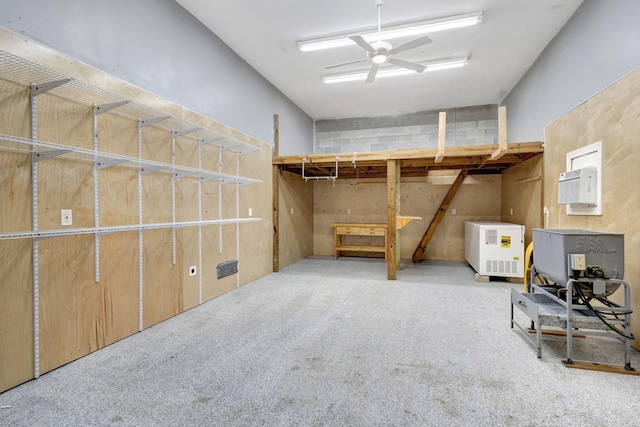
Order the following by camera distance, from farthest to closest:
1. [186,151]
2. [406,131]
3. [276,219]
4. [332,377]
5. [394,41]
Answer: [406,131] → [276,219] → [394,41] → [186,151] → [332,377]

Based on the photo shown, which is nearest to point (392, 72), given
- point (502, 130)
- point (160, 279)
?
point (502, 130)

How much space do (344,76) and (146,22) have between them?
10.7 feet

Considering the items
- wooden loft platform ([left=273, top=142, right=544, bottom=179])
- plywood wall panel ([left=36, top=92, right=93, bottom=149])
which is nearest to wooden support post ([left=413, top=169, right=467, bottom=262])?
wooden loft platform ([left=273, top=142, right=544, bottom=179])

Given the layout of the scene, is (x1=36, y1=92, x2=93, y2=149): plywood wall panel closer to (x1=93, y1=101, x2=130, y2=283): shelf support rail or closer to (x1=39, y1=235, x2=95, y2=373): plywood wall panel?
(x1=93, y1=101, x2=130, y2=283): shelf support rail

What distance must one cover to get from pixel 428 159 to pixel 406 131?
228cm

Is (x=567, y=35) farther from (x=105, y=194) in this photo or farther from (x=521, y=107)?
(x=105, y=194)

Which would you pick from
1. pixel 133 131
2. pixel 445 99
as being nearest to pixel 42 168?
pixel 133 131

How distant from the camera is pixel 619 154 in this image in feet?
8.81

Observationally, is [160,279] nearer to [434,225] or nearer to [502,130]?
[502,130]

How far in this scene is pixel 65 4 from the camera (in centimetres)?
234

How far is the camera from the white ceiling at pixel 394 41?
3.57 metres

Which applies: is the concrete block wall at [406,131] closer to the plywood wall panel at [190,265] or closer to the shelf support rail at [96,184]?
the plywood wall panel at [190,265]

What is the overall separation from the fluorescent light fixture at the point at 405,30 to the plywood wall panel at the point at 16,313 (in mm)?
4051

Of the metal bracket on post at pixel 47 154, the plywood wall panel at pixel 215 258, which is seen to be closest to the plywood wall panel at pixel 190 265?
the plywood wall panel at pixel 215 258
